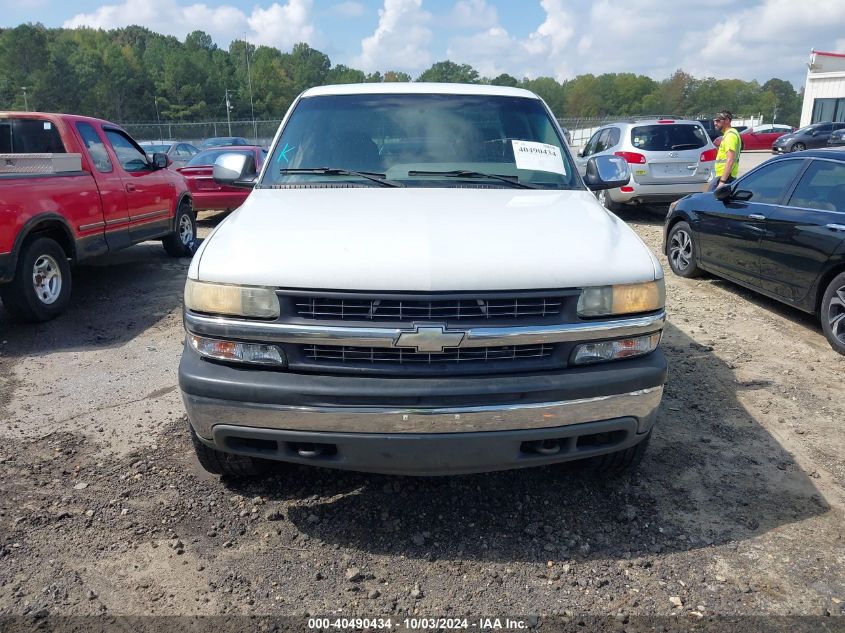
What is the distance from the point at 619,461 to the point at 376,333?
148 centimetres

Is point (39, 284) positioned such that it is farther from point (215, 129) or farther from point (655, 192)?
point (215, 129)

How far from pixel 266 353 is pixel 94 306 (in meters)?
5.04

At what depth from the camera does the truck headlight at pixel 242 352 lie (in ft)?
8.56

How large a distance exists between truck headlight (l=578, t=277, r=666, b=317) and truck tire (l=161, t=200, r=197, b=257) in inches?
300

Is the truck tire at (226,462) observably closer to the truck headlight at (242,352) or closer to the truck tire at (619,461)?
the truck headlight at (242,352)

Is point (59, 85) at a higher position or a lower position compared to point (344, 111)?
higher

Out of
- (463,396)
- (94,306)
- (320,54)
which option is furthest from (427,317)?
(320,54)

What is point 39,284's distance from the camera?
19.7 ft

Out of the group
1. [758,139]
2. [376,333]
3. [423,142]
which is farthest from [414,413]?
[758,139]

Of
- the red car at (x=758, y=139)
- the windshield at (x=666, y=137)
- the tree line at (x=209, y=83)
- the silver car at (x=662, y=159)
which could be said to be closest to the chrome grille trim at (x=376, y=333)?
the silver car at (x=662, y=159)

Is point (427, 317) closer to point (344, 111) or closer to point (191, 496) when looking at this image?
point (191, 496)

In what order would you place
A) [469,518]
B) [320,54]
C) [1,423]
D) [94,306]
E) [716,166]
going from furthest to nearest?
[320,54], [716,166], [94,306], [1,423], [469,518]

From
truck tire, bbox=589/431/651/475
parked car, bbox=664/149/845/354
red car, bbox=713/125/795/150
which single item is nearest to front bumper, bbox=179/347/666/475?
truck tire, bbox=589/431/651/475

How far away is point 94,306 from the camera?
22.3ft
